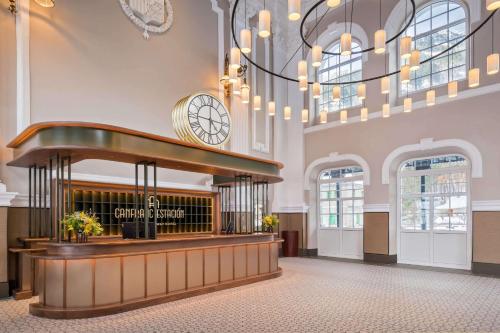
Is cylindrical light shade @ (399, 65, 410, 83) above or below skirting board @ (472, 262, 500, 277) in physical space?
above

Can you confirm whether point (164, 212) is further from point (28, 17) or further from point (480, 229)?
point (480, 229)

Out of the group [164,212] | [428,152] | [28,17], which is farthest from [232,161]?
[428,152]

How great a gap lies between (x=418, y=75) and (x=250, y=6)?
4.79 meters

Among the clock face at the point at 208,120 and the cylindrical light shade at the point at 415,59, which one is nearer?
the cylindrical light shade at the point at 415,59

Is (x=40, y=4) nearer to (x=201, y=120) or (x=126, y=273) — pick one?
(x=201, y=120)

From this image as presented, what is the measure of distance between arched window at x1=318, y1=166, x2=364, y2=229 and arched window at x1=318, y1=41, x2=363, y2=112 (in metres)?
1.84

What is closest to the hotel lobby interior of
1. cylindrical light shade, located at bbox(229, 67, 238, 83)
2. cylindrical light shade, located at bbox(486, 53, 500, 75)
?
cylindrical light shade, located at bbox(229, 67, 238, 83)

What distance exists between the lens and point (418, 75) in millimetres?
9391

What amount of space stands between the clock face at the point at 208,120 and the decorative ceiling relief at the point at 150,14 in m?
1.82

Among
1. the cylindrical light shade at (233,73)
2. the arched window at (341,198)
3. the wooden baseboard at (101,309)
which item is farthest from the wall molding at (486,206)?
the wooden baseboard at (101,309)

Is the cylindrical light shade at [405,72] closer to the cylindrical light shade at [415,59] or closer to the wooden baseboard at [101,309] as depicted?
the cylindrical light shade at [415,59]

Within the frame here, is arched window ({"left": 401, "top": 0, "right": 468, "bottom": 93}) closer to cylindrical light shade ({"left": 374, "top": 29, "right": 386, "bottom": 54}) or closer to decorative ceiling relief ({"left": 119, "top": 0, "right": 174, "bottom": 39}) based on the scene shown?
cylindrical light shade ({"left": 374, "top": 29, "right": 386, "bottom": 54})

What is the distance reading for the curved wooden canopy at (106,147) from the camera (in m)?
4.64

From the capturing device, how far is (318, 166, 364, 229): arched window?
10531 millimetres
